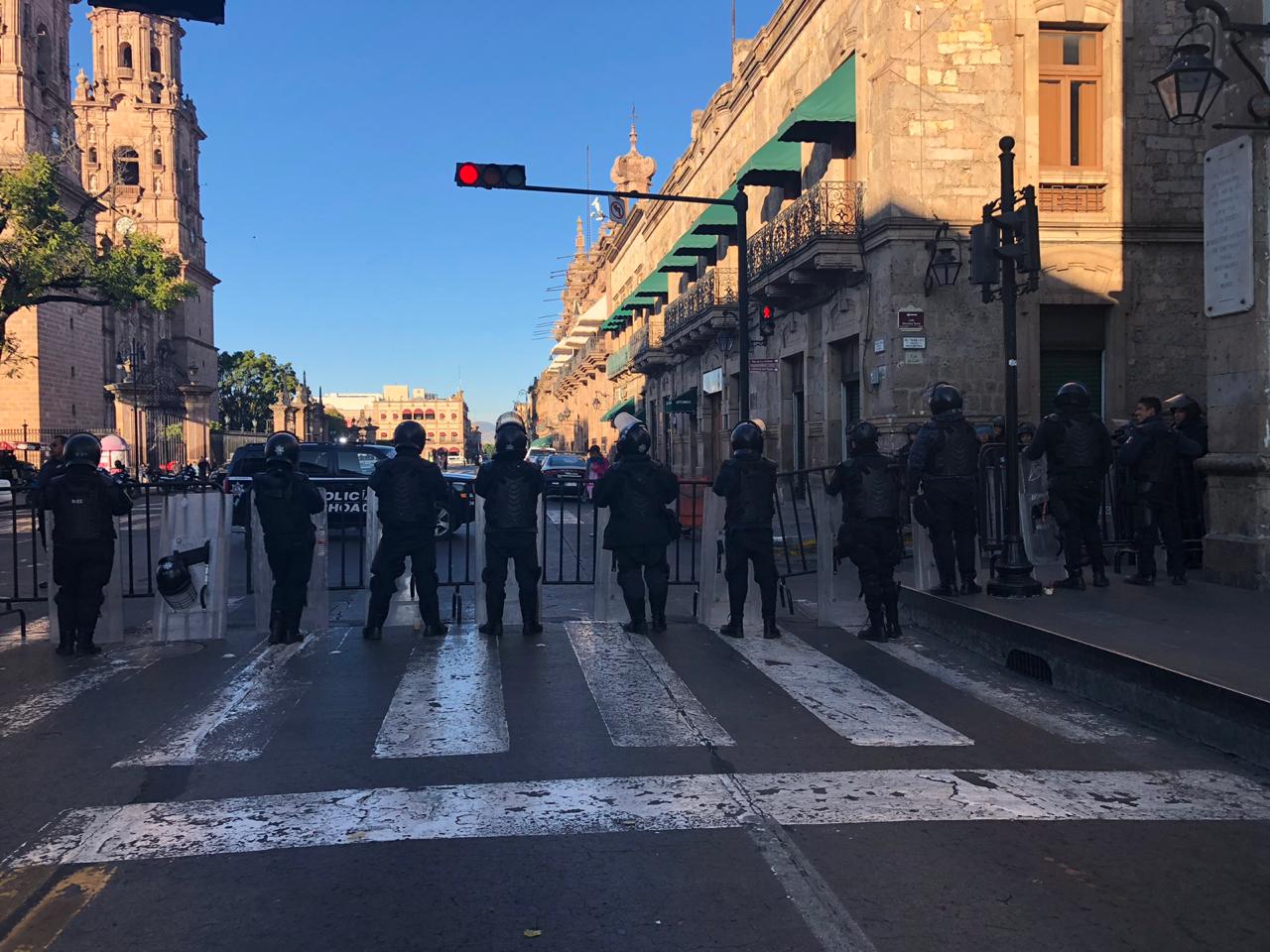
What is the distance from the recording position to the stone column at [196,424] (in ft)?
197

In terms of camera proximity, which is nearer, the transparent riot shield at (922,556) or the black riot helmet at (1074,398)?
the black riot helmet at (1074,398)

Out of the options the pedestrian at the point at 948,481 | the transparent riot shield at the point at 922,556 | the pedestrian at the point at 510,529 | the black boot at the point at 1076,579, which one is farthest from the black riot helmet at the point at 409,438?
the black boot at the point at 1076,579

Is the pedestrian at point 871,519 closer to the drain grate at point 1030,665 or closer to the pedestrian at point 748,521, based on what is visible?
the pedestrian at point 748,521

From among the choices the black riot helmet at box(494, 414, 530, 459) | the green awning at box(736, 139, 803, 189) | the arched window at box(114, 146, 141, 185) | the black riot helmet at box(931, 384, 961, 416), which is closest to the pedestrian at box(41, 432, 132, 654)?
the black riot helmet at box(494, 414, 530, 459)

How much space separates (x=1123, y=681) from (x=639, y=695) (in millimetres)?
2965

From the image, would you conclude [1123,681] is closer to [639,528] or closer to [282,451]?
[639,528]

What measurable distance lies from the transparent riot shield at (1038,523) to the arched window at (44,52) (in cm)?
5186

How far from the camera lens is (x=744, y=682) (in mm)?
7184

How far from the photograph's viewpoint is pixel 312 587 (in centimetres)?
927

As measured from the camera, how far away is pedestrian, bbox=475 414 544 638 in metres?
8.99

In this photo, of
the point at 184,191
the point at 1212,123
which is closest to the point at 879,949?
the point at 1212,123

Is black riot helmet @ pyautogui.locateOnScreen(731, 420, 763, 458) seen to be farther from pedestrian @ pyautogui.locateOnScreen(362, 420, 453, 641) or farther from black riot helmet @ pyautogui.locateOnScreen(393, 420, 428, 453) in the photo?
black riot helmet @ pyautogui.locateOnScreen(393, 420, 428, 453)

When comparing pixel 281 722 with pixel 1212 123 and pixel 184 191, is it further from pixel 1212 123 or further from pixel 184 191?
pixel 184 191

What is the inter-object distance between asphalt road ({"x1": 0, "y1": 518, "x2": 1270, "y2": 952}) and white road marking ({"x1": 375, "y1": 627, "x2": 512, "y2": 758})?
0.10 feet
